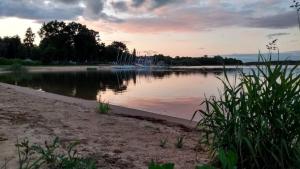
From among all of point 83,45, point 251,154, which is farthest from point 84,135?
point 83,45

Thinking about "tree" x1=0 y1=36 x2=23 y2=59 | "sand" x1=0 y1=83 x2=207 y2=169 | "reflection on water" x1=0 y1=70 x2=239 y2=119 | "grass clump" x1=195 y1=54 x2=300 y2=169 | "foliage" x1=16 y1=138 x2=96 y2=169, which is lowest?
"reflection on water" x1=0 y1=70 x2=239 y2=119

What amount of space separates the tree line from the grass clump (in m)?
97.0

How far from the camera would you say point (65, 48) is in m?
105

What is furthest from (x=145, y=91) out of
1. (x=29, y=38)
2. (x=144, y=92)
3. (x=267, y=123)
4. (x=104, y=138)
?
(x=29, y=38)

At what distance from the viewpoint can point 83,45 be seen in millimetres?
108062

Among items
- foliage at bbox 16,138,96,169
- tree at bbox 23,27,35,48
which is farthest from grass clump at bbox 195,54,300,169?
tree at bbox 23,27,35,48

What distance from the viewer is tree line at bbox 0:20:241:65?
100 metres

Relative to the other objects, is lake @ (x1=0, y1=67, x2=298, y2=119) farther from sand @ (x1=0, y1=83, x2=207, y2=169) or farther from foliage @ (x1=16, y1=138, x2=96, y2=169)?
foliage @ (x1=16, y1=138, x2=96, y2=169)

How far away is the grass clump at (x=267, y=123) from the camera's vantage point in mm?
4336

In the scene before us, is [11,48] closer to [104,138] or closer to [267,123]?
[104,138]

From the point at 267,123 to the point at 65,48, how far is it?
10350 cm

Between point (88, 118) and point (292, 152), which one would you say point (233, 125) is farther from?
point (88, 118)

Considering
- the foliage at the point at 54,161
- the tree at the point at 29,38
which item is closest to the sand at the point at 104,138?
the foliage at the point at 54,161

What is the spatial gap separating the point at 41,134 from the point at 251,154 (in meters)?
3.36
